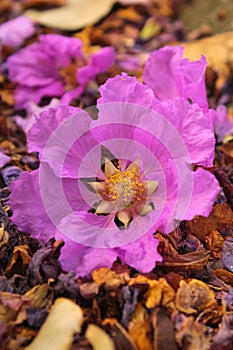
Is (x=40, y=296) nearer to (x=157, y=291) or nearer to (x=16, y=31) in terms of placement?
(x=157, y=291)

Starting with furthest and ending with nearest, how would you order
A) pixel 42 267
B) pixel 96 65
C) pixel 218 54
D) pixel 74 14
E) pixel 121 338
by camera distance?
pixel 74 14
pixel 218 54
pixel 96 65
pixel 42 267
pixel 121 338

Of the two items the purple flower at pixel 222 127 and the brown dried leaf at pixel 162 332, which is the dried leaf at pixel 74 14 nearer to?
the purple flower at pixel 222 127

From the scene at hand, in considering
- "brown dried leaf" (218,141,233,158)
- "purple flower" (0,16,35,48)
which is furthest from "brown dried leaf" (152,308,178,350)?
"purple flower" (0,16,35,48)

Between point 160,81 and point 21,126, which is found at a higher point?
point 160,81

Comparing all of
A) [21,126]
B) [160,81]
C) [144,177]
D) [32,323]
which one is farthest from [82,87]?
[32,323]

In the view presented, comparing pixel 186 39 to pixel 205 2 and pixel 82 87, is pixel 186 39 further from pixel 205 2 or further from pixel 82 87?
pixel 82 87

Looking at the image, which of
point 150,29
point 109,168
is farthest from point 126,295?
point 150,29
